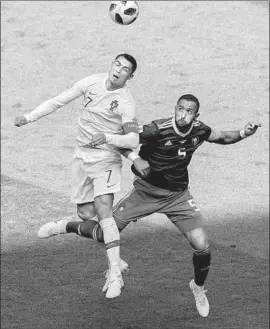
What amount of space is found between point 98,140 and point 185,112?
1.32 m

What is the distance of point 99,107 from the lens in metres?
15.9

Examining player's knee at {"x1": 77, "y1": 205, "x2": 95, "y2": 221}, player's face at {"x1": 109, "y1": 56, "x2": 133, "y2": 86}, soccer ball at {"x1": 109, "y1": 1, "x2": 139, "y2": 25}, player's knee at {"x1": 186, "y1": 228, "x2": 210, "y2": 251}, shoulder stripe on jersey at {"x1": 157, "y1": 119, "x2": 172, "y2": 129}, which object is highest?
soccer ball at {"x1": 109, "y1": 1, "x2": 139, "y2": 25}

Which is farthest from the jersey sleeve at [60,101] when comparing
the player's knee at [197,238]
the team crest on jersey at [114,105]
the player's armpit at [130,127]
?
the player's knee at [197,238]

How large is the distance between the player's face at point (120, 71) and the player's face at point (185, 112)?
811 millimetres

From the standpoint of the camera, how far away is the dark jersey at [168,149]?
1596 centimetres

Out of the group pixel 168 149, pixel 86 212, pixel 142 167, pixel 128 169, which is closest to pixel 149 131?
pixel 168 149

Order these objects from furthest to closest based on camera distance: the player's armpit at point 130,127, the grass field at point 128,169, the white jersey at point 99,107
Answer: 1. the grass field at point 128,169
2. the white jersey at point 99,107
3. the player's armpit at point 130,127

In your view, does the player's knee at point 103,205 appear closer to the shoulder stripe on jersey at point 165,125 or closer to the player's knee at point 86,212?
the player's knee at point 86,212

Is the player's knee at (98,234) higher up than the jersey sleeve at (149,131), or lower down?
lower down

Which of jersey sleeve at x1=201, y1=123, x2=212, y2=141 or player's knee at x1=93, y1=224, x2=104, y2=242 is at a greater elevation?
jersey sleeve at x1=201, y1=123, x2=212, y2=141

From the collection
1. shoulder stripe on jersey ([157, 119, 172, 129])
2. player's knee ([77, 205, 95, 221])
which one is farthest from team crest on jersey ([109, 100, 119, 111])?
player's knee ([77, 205, 95, 221])

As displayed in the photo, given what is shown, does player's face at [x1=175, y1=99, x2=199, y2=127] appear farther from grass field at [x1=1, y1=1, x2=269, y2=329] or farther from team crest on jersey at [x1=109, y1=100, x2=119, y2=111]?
grass field at [x1=1, y1=1, x2=269, y2=329]

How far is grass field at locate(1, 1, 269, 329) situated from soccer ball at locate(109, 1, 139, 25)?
6357mm

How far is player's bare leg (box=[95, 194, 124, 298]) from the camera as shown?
16000 millimetres
